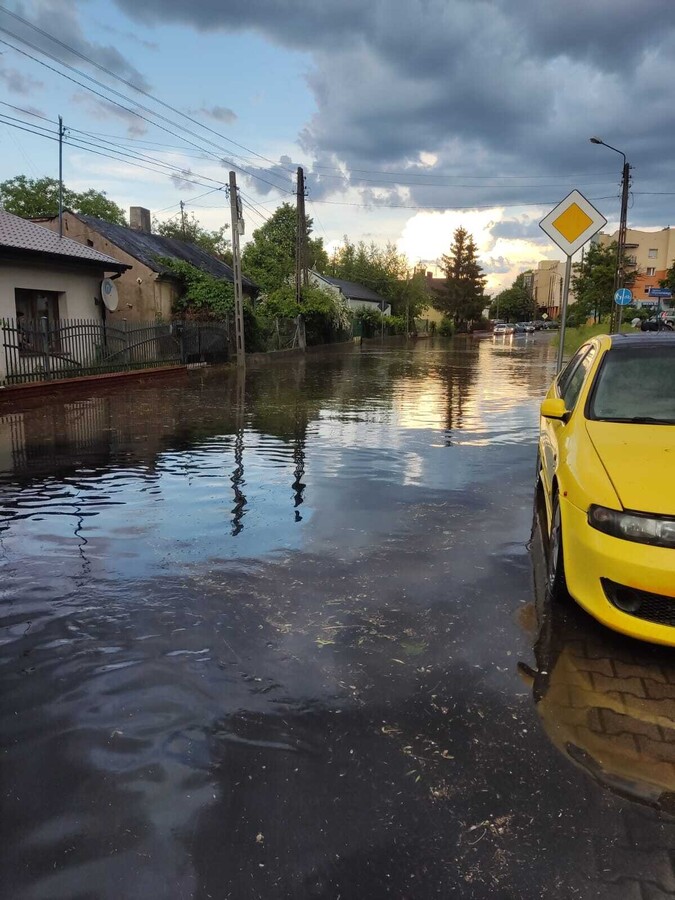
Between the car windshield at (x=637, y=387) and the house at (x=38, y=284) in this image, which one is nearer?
the car windshield at (x=637, y=387)

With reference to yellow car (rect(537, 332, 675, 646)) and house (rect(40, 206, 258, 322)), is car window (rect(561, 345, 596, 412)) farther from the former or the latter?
house (rect(40, 206, 258, 322))

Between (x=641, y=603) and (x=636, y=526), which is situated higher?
(x=636, y=526)

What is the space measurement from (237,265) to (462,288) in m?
72.6

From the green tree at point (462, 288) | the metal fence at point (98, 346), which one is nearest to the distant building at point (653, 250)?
the green tree at point (462, 288)

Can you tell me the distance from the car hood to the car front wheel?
494mm

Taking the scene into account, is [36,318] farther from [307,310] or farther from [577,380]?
[577,380]

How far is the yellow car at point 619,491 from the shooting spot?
3199mm

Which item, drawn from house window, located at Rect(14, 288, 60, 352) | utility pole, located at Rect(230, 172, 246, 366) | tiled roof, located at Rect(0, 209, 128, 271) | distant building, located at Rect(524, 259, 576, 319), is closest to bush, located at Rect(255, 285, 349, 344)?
utility pole, located at Rect(230, 172, 246, 366)

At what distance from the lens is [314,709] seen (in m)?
3.08

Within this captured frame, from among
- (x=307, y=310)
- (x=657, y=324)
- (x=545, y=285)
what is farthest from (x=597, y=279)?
(x=545, y=285)

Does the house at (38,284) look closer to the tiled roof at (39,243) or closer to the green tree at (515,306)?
the tiled roof at (39,243)

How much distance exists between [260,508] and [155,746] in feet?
11.7

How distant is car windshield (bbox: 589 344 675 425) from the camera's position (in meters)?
4.32

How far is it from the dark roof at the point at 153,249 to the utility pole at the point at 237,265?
3.96 metres
